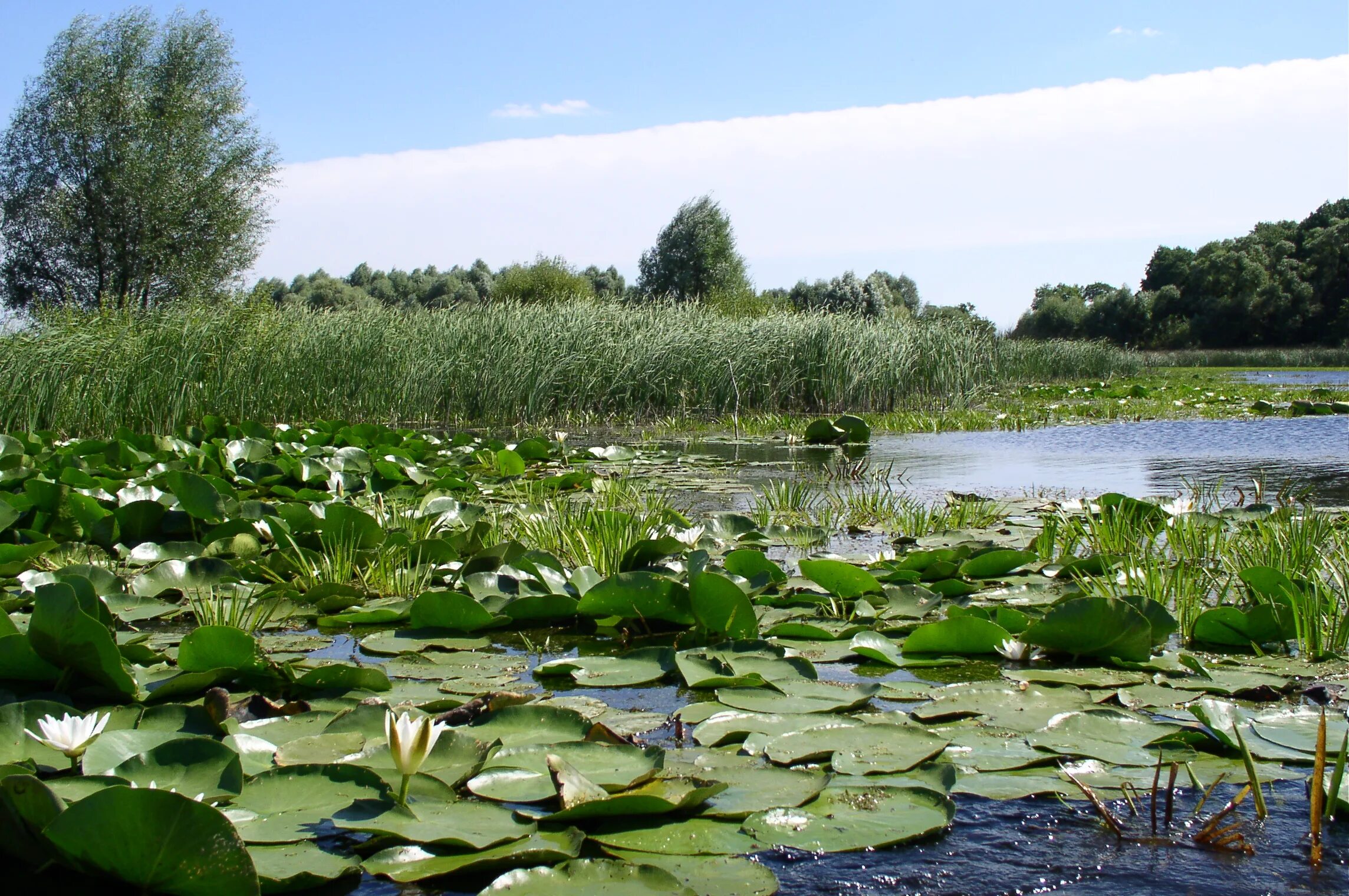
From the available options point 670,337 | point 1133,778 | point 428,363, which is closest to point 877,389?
point 670,337

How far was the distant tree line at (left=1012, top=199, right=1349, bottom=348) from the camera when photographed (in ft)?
138

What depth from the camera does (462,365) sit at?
994 cm

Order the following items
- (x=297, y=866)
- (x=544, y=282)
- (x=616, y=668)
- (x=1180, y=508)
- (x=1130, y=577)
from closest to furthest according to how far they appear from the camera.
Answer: (x=297, y=866) → (x=616, y=668) → (x=1130, y=577) → (x=1180, y=508) → (x=544, y=282)

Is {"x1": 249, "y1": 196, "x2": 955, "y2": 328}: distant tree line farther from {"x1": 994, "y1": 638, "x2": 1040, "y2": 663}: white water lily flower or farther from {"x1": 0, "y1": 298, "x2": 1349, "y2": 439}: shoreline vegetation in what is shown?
{"x1": 994, "y1": 638, "x2": 1040, "y2": 663}: white water lily flower

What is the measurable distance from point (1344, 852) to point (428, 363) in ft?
30.6

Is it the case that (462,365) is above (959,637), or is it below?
above

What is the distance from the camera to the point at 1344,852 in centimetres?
121

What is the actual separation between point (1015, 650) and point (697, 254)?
120ft

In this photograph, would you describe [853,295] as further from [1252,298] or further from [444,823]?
[444,823]

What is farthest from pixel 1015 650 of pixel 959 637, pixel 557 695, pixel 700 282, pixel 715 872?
pixel 700 282

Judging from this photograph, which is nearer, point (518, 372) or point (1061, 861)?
point (1061, 861)

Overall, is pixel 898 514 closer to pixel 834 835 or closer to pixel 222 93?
pixel 834 835

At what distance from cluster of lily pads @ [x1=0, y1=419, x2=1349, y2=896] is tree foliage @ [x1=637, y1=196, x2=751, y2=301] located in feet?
113

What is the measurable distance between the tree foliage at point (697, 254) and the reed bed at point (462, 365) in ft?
78.3
